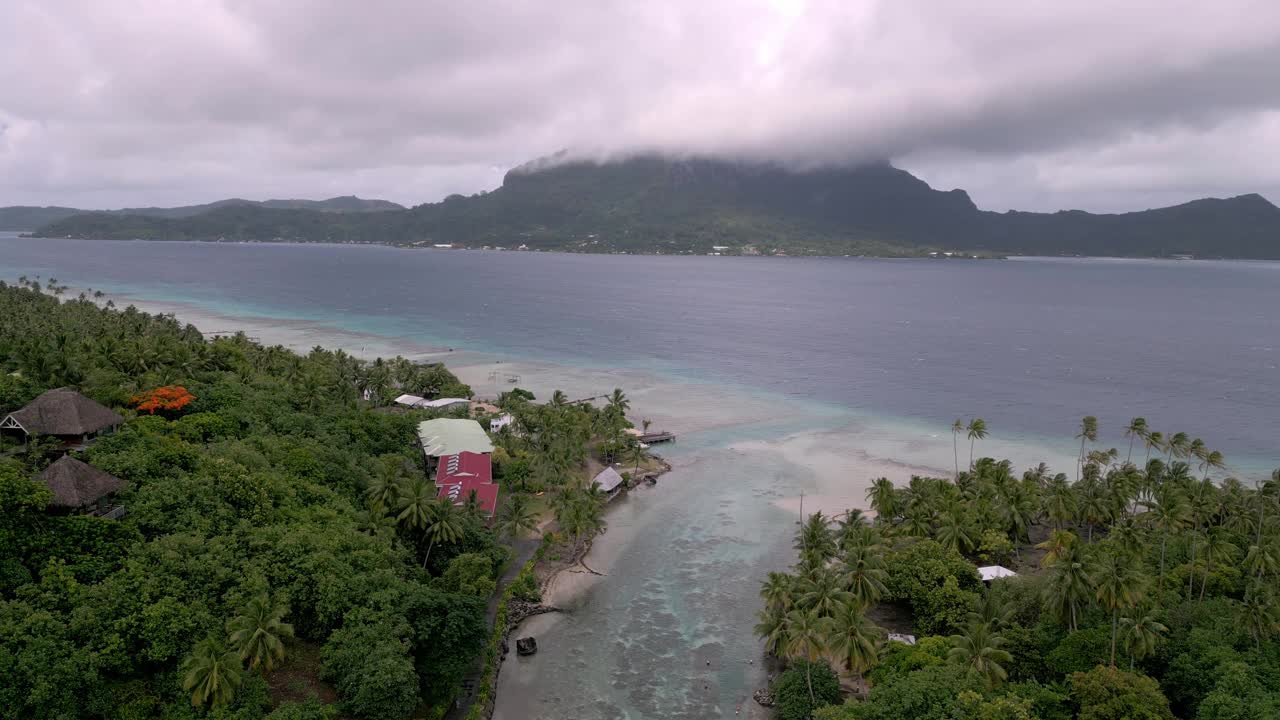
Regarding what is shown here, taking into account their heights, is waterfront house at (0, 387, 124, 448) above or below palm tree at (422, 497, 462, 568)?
above

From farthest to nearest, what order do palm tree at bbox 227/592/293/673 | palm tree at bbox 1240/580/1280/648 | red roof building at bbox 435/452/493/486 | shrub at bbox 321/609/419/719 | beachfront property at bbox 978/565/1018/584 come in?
1. red roof building at bbox 435/452/493/486
2. beachfront property at bbox 978/565/1018/584
3. palm tree at bbox 1240/580/1280/648
4. shrub at bbox 321/609/419/719
5. palm tree at bbox 227/592/293/673

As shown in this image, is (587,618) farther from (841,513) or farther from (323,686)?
(841,513)

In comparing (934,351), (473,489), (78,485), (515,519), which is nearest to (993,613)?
(515,519)

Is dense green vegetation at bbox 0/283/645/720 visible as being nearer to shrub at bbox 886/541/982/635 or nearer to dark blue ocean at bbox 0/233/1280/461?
shrub at bbox 886/541/982/635

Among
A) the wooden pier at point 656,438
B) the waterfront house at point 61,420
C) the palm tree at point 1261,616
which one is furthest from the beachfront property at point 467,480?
the palm tree at point 1261,616

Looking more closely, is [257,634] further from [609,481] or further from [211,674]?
[609,481]

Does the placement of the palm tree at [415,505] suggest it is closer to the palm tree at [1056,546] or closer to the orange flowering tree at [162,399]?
the orange flowering tree at [162,399]

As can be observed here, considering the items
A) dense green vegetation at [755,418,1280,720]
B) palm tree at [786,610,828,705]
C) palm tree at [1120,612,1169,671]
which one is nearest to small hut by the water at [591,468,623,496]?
dense green vegetation at [755,418,1280,720]
